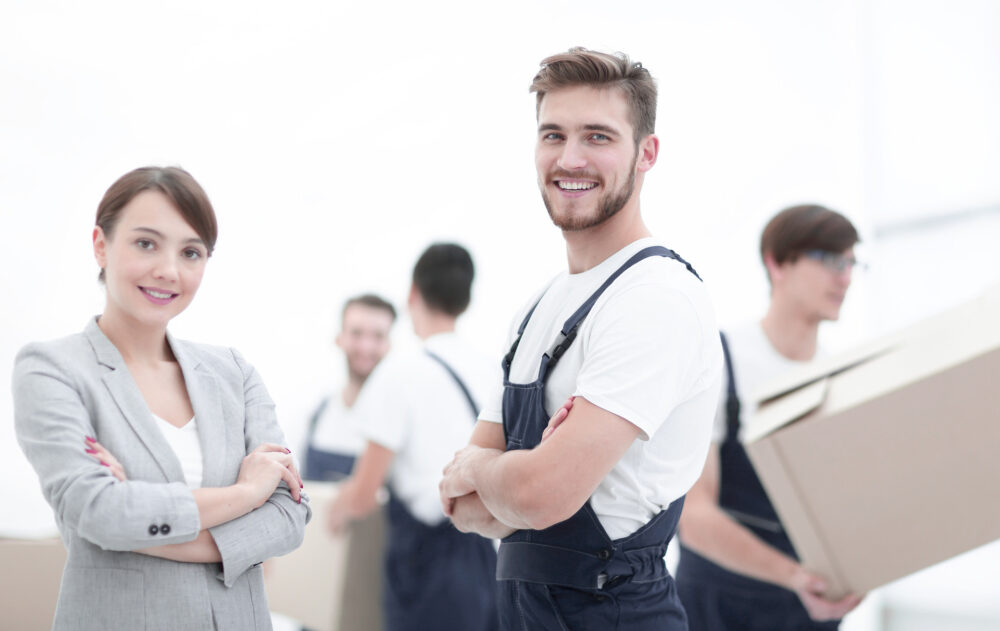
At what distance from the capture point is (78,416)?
4.05 feet

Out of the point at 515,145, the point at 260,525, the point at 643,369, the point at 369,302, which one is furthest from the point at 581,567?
the point at 515,145

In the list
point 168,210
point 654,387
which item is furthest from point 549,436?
point 168,210

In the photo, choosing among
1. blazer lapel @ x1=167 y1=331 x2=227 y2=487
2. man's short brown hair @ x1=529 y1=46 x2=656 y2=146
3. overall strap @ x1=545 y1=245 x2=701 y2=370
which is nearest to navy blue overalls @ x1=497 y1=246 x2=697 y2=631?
overall strap @ x1=545 y1=245 x2=701 y2=370

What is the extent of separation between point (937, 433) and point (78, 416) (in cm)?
145

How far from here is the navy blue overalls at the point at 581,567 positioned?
1.37 m

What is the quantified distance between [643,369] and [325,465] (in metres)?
2.34

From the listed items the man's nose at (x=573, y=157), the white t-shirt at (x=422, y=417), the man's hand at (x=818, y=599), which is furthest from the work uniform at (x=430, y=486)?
the man's nose at (x=573, y=157)

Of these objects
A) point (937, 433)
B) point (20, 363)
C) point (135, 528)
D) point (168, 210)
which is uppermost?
point (168, 210)

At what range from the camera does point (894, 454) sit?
1694 mm

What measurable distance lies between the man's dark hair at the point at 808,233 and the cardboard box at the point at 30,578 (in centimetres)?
183

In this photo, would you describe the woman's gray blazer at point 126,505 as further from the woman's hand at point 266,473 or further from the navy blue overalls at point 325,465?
the navy blue overalls at point 325,465

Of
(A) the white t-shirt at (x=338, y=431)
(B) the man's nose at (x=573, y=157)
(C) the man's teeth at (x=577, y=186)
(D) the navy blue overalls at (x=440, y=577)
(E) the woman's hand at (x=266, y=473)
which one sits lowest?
(D) the navy blue overalls at (x=440, y=577)

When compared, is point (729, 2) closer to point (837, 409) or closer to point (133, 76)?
point (133, 76)

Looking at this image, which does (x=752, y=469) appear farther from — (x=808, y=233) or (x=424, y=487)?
(x=424, y=487)
